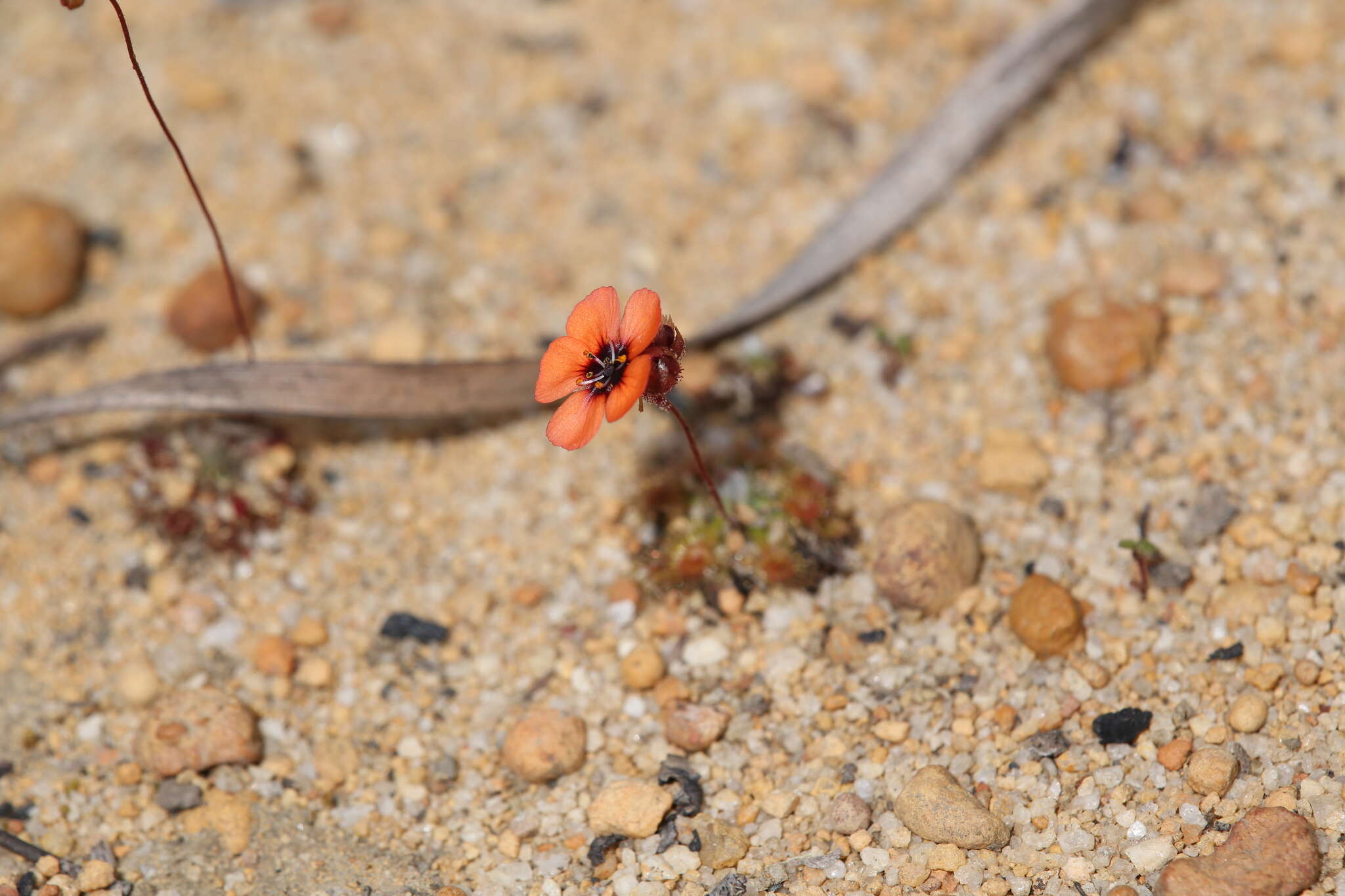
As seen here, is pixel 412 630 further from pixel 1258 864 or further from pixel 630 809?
pixel 1258 864

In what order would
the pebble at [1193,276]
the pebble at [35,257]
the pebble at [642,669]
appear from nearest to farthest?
the pebble at [642,669] → the pebble at [1193,276] → the pebble at [35,257]

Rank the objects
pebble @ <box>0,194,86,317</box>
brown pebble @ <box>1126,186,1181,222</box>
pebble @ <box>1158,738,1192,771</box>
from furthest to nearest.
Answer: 1. pebble @ <box>0,194,86,317</box>
2. brown pebble @ <box>1126,186,1181,222</box>
3. pebble @ <box>1158,738,1192,771</box>

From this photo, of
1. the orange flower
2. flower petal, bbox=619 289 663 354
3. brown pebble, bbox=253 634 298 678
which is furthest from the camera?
brown pebble, bbox=253 634 298 678

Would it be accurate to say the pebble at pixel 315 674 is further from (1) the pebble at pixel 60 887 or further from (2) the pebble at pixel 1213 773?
(2) the pebble at pixel 1213 773

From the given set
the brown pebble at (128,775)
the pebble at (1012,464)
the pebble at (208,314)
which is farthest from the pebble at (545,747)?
the pebble at (208,314)

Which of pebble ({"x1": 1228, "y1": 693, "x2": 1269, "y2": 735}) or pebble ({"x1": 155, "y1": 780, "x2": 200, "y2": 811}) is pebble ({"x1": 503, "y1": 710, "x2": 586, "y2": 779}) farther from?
pebble ({"x1": 1228, "y1": 693, "x2": 1269, "y2": 735})

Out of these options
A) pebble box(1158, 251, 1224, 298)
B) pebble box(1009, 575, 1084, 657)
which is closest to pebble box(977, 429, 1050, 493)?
pebble box(1009, 575, 1084, 657)
